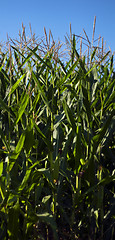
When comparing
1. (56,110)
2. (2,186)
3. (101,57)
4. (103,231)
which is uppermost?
(101,57)

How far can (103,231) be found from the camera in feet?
Result: 4.95

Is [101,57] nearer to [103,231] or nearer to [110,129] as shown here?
[110,129]

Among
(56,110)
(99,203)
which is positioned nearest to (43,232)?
(99,203)

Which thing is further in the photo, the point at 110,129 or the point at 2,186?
the point at 110,129

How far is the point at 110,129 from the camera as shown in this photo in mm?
1515

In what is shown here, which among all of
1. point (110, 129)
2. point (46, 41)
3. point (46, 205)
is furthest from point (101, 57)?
point (46, 205)

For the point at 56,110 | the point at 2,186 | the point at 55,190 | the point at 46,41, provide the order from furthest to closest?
the point at 56,110 → the point at 46,41 → the point at 55,190 → the point at 2,186

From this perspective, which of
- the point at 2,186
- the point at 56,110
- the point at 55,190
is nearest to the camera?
the point at 2,186

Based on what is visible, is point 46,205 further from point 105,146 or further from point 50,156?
point 105,146

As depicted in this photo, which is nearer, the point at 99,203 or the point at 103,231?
the point at 99,203

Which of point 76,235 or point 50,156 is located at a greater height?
point 50,156

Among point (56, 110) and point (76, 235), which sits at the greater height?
point (56, 110)

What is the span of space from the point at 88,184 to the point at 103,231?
311 mm

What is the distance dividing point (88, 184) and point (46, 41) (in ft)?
2.58
